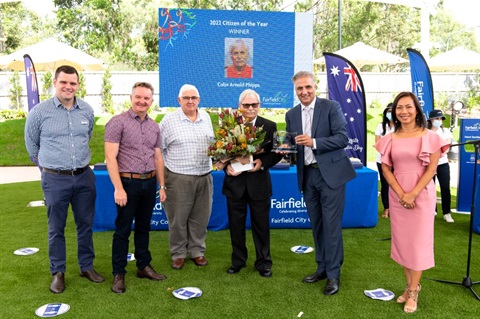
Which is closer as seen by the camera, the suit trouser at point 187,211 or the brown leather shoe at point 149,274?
the brown leather shoe at point 149,274

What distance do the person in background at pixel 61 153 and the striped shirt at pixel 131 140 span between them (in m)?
0.31

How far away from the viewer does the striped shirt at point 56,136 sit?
341 cm

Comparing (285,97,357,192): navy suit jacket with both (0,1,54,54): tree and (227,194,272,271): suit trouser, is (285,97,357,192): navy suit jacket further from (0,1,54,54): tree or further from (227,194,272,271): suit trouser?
(0,1,54,54): tree

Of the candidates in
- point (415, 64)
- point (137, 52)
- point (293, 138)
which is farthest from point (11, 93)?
point (293, 138)

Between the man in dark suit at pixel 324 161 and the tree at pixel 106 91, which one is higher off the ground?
the tree at pixel 106 91

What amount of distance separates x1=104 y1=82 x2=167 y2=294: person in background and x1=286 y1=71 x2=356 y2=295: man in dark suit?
113cm

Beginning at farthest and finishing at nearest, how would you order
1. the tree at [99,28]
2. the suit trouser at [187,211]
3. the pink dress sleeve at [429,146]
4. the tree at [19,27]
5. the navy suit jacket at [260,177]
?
1. the tree at [19,27]
2. the tree at [99,28]
3. the suit trouser at [187,211]
4. the navy suit jacket at [260,177]
5. the pink dress sleeve at [429,146]

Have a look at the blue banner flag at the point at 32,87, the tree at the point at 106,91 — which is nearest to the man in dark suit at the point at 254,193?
the blue banner flag at the point at 32,87

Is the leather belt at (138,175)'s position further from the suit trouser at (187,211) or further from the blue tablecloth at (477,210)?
the blue tablecloth at (477,210)

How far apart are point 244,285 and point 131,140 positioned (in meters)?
1.50

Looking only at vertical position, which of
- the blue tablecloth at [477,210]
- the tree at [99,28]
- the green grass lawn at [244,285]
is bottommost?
the green grass lawn at [244,285]

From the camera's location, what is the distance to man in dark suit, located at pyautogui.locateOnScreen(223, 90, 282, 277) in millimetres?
3703

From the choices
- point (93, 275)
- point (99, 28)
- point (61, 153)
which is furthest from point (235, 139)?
point (99, 28)

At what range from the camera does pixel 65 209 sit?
11.7 feet
